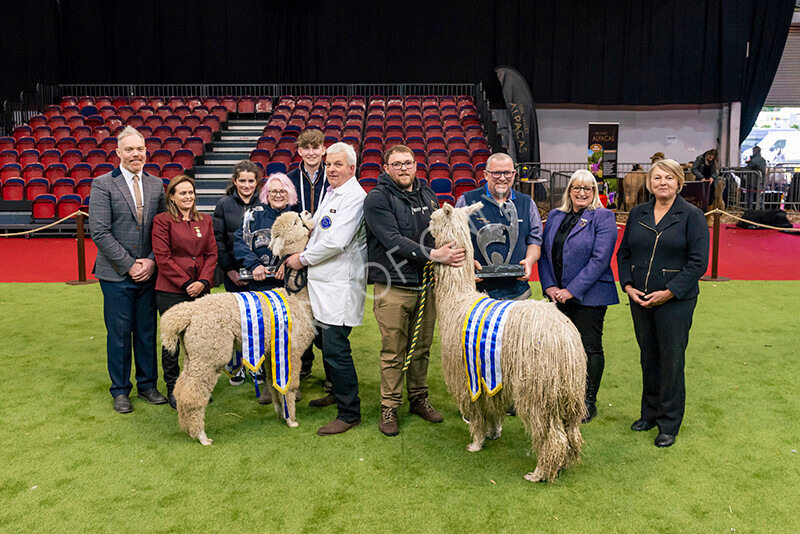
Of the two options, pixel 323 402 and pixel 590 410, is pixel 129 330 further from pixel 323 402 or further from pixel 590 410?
pixel 590 410

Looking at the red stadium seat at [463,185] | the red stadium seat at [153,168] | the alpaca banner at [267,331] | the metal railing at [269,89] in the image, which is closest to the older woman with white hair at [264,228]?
the alpaca banner at [267,331]

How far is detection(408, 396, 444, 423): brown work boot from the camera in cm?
393

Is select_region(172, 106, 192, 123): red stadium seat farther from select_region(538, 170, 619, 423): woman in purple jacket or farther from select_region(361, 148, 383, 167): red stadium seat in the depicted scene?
select_region(538, 170, 619, 423): woman in purple jacket

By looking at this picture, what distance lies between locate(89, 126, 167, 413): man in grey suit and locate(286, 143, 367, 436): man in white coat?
1156 millimetres

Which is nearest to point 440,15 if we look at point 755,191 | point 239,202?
point 755,191

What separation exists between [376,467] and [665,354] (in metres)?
1.85

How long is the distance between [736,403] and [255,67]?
16.6 metres

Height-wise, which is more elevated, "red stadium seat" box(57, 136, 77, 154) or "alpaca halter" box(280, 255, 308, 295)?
"red stadium seat" box(57, 136, 77, 154)

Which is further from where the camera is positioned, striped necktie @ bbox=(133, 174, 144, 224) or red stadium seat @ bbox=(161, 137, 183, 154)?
red stadium seat @ bbox=(161, 137, 183, 154)

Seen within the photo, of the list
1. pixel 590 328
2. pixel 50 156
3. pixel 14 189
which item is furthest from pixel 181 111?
pixel 590 328

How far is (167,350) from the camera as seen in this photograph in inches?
155

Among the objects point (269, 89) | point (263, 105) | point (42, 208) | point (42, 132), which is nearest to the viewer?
point (42, 208)

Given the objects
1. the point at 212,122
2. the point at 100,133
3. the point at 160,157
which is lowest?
the point at 160,157

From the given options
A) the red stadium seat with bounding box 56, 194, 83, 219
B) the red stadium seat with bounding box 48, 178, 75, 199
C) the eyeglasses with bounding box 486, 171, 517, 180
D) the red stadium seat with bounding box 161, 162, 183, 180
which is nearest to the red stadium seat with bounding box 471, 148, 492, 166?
the red stadium seat with bounding box 161, 162, 183, 180
